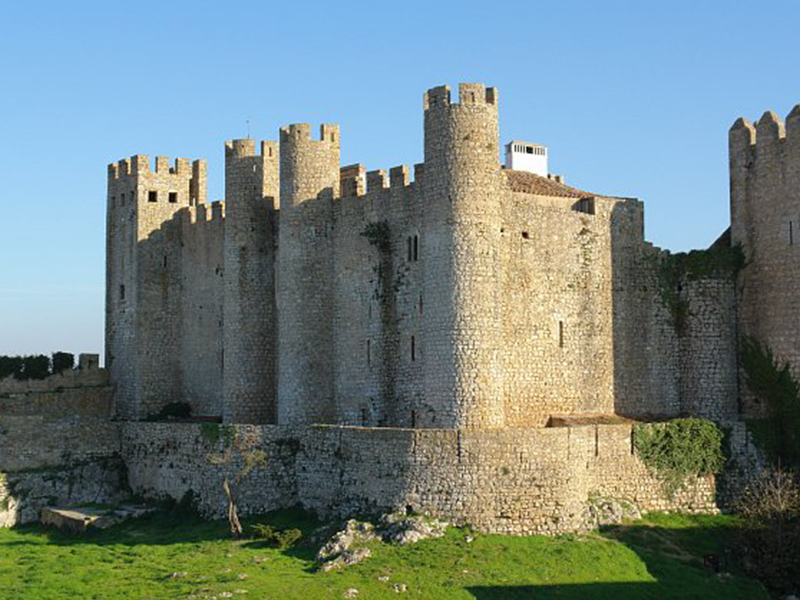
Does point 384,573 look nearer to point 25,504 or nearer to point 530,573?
point 530,573

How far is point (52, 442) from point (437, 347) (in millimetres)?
16491

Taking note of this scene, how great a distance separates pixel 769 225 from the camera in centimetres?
3894

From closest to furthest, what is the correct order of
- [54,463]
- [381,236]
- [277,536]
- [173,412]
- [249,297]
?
[277,536]
[381,236]
[249,297]
[54,463]
[173,412]

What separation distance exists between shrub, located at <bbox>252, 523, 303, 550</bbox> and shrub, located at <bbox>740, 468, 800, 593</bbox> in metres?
12.4

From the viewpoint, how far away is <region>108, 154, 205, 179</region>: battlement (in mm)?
50281

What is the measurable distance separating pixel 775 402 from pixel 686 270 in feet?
17.9

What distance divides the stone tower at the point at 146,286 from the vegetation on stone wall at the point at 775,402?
22863mm

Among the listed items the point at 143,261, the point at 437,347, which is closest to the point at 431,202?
the point at 437,347

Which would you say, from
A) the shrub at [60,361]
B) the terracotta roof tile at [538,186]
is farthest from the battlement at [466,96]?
the shrub at [60,361]

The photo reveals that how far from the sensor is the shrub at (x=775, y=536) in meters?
32.9

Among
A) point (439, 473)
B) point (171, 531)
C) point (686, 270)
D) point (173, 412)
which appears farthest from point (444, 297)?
point (173, 412)

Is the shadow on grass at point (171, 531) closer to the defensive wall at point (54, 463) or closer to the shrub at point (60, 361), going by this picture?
the defensive wall at point (54, 463)

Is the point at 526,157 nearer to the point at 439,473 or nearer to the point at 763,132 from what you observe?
the point at 763,132

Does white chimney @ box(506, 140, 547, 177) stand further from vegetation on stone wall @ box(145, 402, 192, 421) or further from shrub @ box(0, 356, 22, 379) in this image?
shrub @ box(0, 356, 22, 379)
